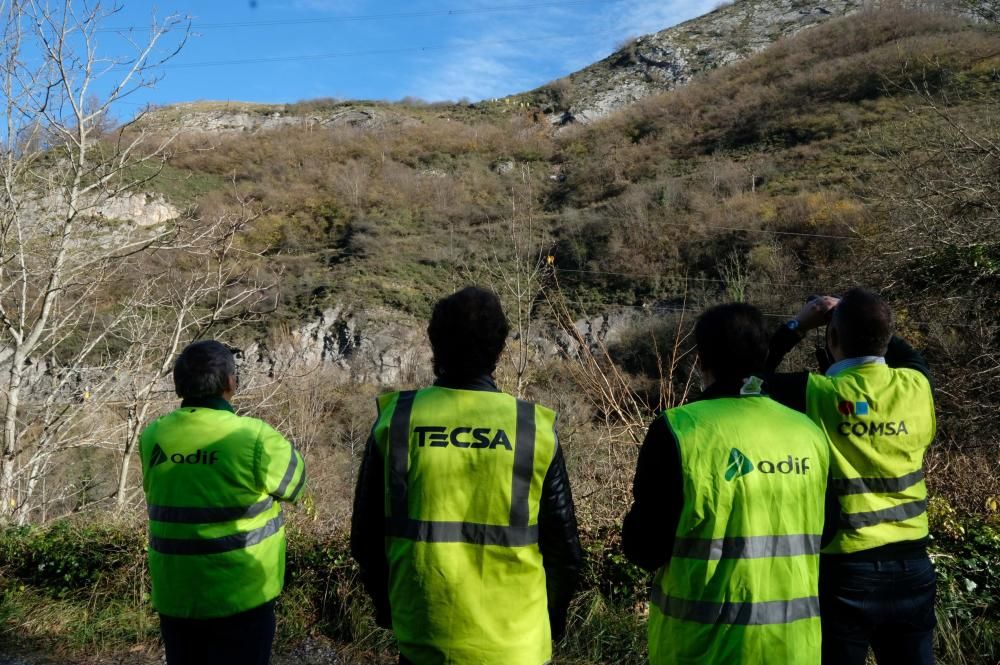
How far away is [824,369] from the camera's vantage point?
2740 millimetres

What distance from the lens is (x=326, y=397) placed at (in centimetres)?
2270

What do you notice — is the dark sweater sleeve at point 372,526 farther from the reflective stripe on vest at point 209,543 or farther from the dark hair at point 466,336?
the reflective stripe on vest at point 209,543

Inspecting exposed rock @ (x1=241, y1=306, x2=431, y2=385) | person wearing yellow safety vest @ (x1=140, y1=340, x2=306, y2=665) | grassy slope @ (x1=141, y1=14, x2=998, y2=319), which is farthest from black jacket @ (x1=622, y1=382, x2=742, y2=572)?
exposed rock @ (x1=241, y1=306, x2=431, y2=385)

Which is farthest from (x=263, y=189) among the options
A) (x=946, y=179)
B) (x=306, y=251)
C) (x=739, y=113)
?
(x=946, y=179)

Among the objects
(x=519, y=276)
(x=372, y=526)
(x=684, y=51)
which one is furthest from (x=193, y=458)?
(x=684, y=51)

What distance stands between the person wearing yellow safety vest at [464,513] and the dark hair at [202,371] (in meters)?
0.94

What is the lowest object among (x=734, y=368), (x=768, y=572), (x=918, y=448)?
(x=768, y=572)

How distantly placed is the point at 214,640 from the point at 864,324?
103 inches

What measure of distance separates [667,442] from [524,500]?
43cm

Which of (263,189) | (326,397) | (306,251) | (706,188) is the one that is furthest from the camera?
(263,189)

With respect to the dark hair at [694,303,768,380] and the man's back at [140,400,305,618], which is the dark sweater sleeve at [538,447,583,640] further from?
the man's back at [140,400,305,618]

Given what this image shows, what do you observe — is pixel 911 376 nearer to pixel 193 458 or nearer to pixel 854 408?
pixel 854 408

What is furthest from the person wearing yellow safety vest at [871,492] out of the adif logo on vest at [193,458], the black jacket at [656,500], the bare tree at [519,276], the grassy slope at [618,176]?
the grassy slope at [618,176]

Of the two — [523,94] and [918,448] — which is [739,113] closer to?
[523,94]
